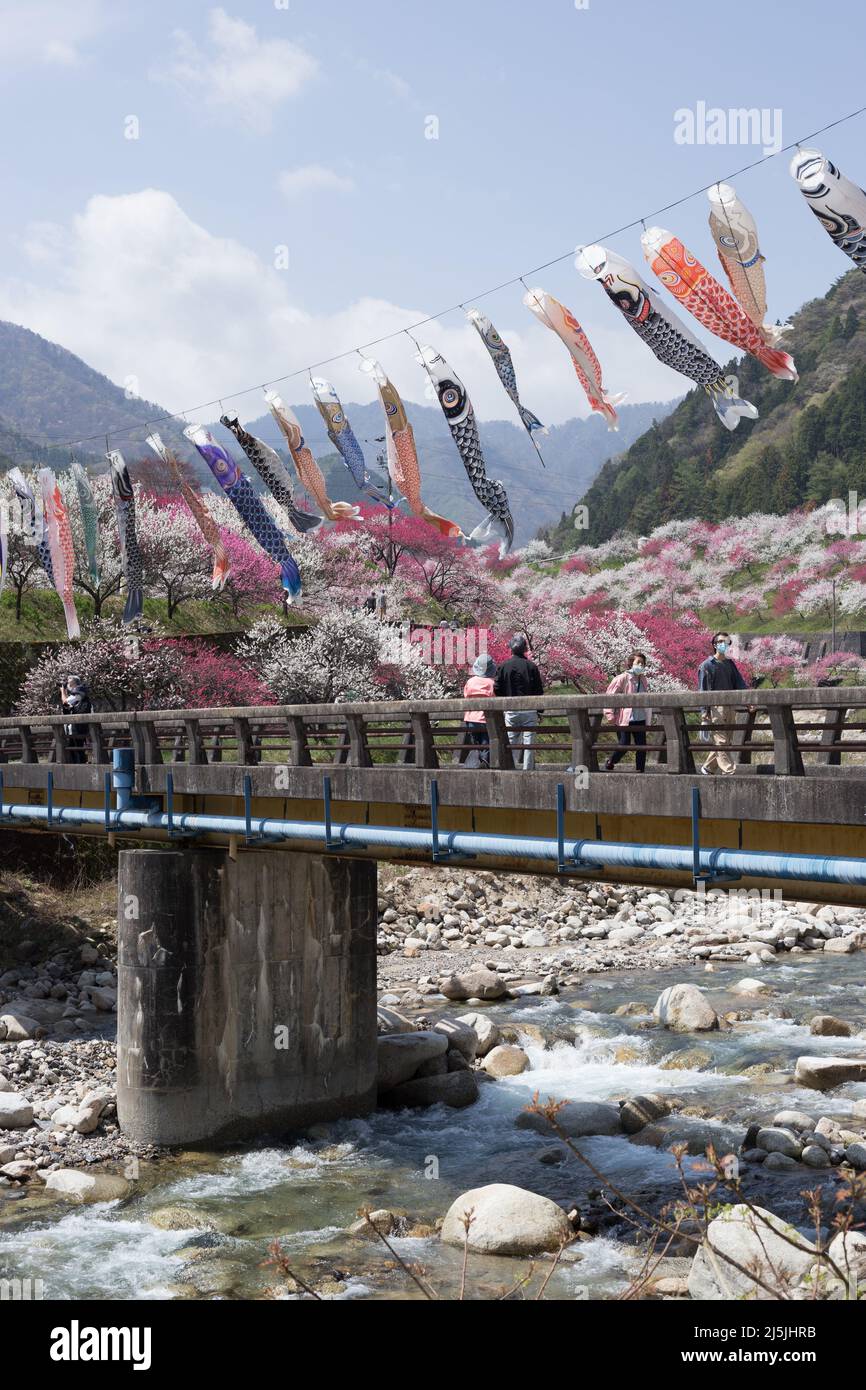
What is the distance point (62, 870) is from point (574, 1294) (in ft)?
71.5

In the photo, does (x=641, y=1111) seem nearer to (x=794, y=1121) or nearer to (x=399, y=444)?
(x=794, y=1121)

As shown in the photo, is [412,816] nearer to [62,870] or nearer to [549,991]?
[549,991]

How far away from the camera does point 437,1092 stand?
18188mm

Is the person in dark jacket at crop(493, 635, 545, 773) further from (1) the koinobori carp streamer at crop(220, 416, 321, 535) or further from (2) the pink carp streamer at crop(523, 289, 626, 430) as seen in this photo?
(1) the koinobori carp streamer at crop(220, 416, 321, 535)

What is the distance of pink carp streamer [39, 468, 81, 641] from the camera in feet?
123

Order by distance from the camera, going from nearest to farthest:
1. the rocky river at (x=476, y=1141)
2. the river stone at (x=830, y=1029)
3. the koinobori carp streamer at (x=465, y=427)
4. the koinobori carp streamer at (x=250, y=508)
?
the rocky river at (x=476, y=1141) < the river stone at (x=830, y=1029) < the koinobori carp streamer at (x=465, y=427) < the koinobori carp streamer at (x=250, y=508)

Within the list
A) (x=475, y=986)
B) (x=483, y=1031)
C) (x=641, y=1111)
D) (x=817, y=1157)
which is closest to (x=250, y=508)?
(x=475, y=986)

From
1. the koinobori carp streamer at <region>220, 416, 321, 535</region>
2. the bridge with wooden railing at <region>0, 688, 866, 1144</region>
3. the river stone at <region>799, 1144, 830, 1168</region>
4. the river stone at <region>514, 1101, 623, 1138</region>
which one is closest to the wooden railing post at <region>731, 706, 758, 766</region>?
the bridge with wooden railing at <region>0, 688, 866, 1144</region>

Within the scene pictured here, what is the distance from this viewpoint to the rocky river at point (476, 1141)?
12594 millimetres

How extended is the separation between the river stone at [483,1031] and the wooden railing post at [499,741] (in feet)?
29.0

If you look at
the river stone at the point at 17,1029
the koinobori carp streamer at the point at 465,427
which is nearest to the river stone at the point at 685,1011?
the koinobori carp streamer at the point at 465,427

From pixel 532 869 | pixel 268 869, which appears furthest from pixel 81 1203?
pixel 532 869

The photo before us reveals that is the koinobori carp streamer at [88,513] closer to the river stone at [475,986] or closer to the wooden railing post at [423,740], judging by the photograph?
the river stone at [475,986]

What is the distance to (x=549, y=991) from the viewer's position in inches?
992
